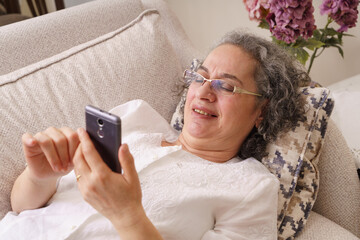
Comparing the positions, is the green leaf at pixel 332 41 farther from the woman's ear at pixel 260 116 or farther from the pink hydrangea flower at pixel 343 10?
the woman's ear at pixel 260 116

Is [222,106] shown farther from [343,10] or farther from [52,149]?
[343,10]

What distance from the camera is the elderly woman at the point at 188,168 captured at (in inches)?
32.1

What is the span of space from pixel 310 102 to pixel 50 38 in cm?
104

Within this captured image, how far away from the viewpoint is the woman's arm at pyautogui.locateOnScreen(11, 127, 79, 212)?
0.86m

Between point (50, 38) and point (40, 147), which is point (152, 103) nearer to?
point (50, 38)

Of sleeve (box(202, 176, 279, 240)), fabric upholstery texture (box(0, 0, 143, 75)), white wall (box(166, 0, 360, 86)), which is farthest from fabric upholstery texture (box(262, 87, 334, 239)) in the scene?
white wall (box(166, 0, 360, 86))

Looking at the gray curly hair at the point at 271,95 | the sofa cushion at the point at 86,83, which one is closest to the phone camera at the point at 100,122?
the sofa cushion at the point at 86,83

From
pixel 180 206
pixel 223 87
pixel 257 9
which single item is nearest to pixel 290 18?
pixel 257 9

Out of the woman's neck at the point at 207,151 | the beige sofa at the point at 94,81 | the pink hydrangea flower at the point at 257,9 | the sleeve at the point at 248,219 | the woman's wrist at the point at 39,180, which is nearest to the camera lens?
the woman's wrist at the point at 39,180

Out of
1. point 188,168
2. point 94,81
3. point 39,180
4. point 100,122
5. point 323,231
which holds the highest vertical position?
point 100,122

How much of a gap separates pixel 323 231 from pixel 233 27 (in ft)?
5.85

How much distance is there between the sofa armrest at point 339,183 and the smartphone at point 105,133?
36.1 inches

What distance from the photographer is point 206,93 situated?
1274mm

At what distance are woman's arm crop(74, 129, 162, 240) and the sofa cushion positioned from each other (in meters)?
0.46
